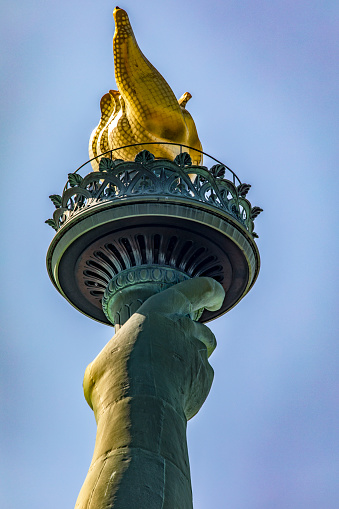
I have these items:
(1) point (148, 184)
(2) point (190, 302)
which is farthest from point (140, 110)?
(2) point (190, 302)

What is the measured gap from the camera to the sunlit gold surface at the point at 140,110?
1005 inches

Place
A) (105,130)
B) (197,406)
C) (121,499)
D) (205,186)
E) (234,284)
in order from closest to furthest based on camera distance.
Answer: (121,499)
(197,406)
(205,186)
(234,284)
(105,130)

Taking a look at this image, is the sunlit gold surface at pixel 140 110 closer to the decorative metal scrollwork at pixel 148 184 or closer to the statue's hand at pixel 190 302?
the decorative metal scrollwork at pixel 148 184

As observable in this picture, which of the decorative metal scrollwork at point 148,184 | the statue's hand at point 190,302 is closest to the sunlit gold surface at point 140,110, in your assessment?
the decorative metal scrollwork at point 148,184

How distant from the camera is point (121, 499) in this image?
17.0m

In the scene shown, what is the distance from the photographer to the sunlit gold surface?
83.8 ft

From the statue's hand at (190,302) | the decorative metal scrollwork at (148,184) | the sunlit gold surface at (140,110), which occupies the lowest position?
the statue's hand at (190,302)

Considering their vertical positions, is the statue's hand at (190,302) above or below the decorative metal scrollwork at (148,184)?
below

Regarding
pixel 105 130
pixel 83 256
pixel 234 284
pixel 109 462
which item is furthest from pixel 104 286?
pixel 109 462

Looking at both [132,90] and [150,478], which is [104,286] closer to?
[132,90]

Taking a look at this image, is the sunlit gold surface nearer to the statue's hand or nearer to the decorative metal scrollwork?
the decorative metal scrollwork

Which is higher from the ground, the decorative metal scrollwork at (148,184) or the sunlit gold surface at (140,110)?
the sunlit gold surface at (140,110)

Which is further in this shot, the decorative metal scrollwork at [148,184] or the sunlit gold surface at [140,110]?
the sunlit gold surface at [140,110]

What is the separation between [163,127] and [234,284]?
446cm
